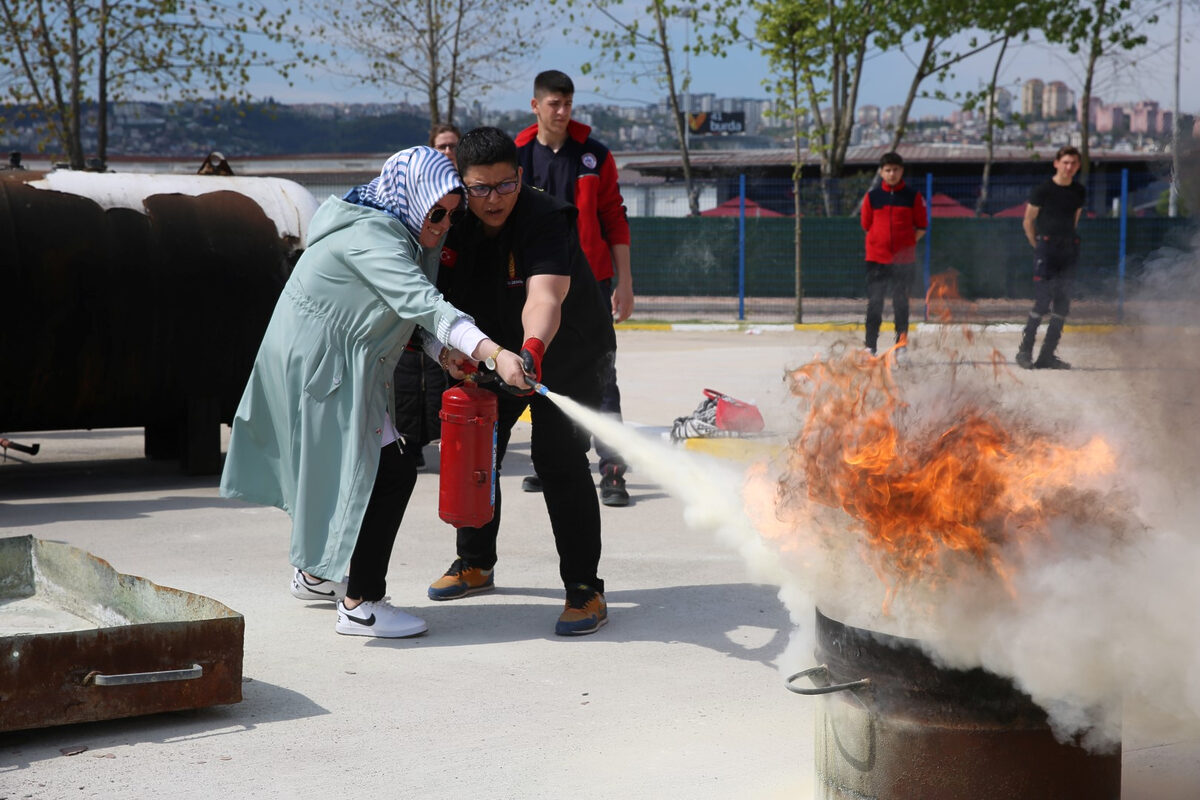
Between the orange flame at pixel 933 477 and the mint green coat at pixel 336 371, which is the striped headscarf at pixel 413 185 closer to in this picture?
the mint green coat at pixel 336 371

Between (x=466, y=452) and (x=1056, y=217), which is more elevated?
(x=1056, y=217)

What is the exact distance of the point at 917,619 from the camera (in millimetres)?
2803

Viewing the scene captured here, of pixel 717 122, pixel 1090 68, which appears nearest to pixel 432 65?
pixel 1090 68

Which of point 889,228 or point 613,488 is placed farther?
Result: point 889,228

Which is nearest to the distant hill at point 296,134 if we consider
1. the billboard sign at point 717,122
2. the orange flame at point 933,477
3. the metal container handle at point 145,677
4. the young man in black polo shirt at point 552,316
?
the billboard sign at point 717,122

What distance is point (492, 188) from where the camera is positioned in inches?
171

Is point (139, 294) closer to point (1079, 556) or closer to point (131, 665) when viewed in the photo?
point (131, 665)

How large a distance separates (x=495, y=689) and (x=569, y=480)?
92cm

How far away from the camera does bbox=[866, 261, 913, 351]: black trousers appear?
38.7ft

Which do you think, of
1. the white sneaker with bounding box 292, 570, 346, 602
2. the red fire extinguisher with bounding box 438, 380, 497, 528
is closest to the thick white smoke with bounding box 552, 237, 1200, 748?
the red fire extinguisher with bounding box 438, 380, 497, 528

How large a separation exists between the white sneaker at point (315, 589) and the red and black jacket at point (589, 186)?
2.42 meters

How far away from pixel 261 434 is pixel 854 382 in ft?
8.11

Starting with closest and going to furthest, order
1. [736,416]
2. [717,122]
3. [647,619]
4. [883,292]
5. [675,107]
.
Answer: [647,619], [736,416], [883,292], [675,107], [717,122]

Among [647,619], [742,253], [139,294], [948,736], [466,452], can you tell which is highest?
[139,294]
